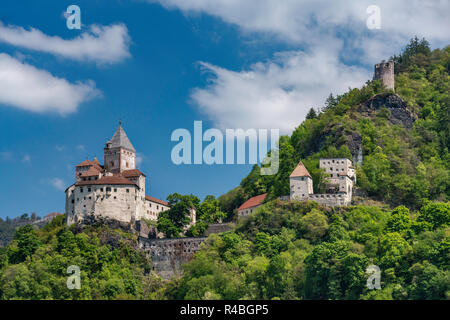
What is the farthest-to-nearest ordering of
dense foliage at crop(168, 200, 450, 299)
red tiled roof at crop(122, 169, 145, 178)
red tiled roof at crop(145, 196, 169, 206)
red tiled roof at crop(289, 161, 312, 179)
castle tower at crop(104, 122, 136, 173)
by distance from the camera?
castle tower at crop(104, 122, 136, 173) < red tiled roof at crop(145, 196, 169, 206) < red tiled roof at crop(122, 169, 145, 178) < red tiled roof at crop(289, 161, 312, 179) < dense foliage at crop(168, 200, 450, 299)

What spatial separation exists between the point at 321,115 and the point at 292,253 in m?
38.6

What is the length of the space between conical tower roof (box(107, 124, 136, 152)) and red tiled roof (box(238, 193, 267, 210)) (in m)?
16.3

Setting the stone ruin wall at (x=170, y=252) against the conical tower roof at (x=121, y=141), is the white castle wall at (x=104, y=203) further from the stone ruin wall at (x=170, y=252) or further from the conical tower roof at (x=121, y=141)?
the conical tower roof at (x=121, y=141)

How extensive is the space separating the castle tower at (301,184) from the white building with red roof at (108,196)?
1729 cm

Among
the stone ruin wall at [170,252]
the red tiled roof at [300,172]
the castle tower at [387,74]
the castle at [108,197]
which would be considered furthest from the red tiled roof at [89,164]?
the castle tower at [387,74]

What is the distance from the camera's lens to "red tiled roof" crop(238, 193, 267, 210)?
105312mm

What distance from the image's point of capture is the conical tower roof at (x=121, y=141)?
10806 centimetres

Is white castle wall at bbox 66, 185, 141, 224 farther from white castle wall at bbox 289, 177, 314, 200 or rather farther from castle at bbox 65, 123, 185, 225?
white castle wall at bbox 289, 177, 314, 200

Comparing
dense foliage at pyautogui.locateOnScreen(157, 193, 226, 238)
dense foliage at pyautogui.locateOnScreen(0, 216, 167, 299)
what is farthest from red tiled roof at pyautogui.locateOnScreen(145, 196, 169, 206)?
dense foliage at pyautogui.locateOnScreen(0, 216, 167, 299)

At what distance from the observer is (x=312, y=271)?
278ft

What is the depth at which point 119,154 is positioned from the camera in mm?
107062

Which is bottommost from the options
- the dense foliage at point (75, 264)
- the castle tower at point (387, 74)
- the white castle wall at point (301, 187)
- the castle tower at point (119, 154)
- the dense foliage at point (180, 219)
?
the dense foliage at point (75, 264)
